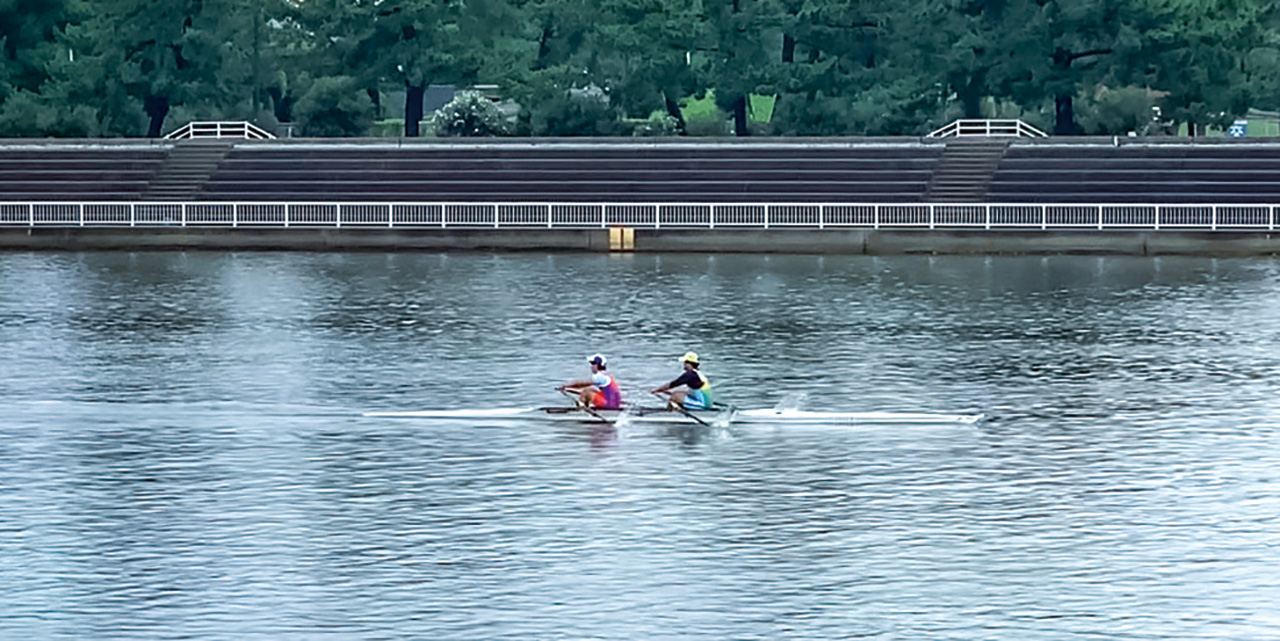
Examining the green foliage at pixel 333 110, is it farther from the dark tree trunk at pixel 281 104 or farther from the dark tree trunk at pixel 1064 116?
the dark tree trunk at pixel 1064 116

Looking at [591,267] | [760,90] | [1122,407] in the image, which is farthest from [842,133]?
[1122,407]

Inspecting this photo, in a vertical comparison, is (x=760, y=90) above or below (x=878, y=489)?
above

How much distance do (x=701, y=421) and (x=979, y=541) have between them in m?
8.64

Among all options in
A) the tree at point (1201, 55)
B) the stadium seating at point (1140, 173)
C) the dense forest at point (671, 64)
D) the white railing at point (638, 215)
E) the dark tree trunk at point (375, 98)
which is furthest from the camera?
the dark tree trunk at point (375, 98)

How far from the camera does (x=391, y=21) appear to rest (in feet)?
305

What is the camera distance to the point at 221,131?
82.4 metres

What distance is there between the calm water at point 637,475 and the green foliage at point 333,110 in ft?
141

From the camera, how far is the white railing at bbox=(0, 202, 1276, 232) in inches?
2534

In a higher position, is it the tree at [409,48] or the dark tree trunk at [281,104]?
the tree at [409,48]

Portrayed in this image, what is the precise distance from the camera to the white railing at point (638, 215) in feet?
211

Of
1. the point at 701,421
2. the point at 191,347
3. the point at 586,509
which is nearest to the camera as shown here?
the point at 586,509

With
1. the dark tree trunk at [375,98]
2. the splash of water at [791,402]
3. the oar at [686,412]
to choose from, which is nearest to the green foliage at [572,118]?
the dark tree trunk at [375,98]

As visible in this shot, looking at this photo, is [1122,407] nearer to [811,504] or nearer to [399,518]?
[811,504]

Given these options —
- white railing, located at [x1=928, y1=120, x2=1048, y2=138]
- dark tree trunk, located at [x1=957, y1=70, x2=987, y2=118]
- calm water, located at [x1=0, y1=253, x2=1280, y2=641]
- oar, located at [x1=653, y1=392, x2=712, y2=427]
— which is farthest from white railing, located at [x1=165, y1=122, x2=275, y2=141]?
oar, located at [x1=653, y1=392, x2=712, y2=427]
